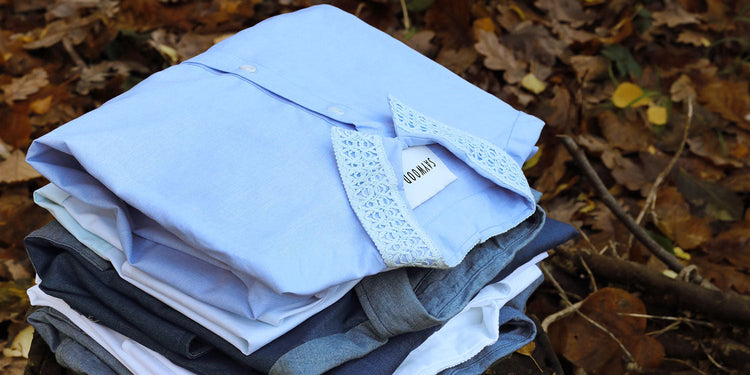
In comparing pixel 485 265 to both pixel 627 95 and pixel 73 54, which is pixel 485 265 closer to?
pixel 627 95

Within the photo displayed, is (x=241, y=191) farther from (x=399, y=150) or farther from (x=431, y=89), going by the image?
(x=431, y=89)

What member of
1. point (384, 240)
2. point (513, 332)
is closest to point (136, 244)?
point (384, 240)

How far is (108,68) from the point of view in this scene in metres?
2.07

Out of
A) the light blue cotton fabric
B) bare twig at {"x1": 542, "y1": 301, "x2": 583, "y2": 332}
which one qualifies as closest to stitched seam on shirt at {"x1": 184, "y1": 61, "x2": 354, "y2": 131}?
the light blue cotton fabric

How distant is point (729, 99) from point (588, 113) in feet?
1.80

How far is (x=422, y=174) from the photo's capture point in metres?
0.98

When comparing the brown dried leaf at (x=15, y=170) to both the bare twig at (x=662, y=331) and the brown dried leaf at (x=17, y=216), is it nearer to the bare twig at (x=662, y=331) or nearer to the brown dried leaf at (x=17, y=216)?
the brown dried leaf at (x=17, y=216)

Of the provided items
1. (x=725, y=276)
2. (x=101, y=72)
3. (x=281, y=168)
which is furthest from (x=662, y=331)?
(x=101, y=72)

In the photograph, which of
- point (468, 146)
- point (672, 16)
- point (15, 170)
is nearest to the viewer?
point (468, 146)

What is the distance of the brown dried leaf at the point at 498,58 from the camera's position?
2127 millimetres

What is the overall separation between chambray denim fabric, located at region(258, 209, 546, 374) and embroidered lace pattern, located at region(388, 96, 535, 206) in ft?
0.45

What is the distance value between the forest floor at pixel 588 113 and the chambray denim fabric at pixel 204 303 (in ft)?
2.42

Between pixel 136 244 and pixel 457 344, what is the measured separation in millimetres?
554

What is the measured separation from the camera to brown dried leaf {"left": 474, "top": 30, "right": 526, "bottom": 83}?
2127 millimetres
